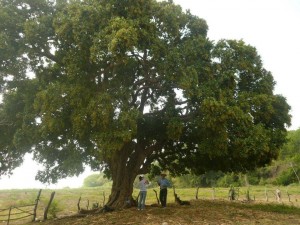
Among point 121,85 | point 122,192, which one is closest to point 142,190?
point 122,192

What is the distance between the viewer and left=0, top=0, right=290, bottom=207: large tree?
1459cm

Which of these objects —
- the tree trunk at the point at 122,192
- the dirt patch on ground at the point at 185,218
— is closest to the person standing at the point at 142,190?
the dirt patch on ground at the point at 185,218

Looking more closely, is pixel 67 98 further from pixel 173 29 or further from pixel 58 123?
pixel 173 29

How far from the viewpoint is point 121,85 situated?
56.9 feet

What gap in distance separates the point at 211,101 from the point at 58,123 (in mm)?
7728

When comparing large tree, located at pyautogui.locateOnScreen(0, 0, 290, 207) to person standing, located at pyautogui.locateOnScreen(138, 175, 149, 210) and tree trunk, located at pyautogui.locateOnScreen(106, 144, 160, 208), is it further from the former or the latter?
person standing, located at pyautogui.locateOnScreen(138, 175, 149, 210)

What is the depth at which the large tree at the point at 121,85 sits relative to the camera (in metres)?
14.6

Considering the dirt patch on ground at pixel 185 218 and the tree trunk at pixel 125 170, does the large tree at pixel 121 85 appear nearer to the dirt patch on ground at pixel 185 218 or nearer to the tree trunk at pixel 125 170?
the tree trunk at pixel 125 170

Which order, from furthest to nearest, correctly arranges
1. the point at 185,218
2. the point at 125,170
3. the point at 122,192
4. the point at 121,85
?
the point at 125,170 → the point at 122,192 → the point at 121,85 → the point at 185,218

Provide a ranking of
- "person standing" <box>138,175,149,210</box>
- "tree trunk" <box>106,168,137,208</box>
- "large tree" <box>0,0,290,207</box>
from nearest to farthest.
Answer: "large tree" <box>0,0,290,207</box>, "person standing" <box>138,175,149,210</box>, "tree trunk" <box>106,168,137,208</box>

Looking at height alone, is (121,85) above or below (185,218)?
above

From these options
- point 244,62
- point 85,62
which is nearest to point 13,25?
point 85,62

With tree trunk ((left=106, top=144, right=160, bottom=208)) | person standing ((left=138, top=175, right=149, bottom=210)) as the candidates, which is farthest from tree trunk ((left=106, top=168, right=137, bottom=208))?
person standing ((left=138, top=175, right=149, bottom=210))

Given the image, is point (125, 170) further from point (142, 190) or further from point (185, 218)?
point (185, 218)
